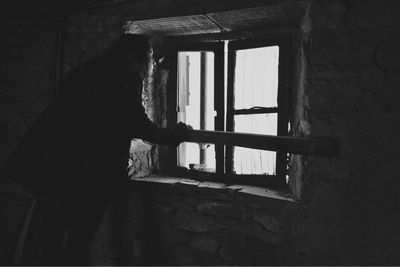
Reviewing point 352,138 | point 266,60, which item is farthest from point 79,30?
point 352,138

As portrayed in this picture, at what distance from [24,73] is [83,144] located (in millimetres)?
1611

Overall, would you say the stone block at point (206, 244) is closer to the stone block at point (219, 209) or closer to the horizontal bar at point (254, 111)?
the stone block at point (219, 209)

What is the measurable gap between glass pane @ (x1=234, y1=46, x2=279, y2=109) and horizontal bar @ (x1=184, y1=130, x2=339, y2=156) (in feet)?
2.71

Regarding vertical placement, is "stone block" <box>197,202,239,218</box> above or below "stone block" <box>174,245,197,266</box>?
above

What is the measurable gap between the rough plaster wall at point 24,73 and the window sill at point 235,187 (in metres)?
1.20

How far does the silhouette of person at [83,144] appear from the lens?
5.26 feet

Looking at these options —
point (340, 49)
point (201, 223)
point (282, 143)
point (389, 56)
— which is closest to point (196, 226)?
point (201, 223)

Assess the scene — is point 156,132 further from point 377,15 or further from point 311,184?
point 377,15

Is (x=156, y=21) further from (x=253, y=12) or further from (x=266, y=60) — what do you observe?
(x=266, y=60)

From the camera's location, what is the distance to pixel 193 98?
2.68m

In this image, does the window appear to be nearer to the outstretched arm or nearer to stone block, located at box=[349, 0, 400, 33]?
stone block, located at box=[349, 0, 400, 33]

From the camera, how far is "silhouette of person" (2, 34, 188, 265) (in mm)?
1604

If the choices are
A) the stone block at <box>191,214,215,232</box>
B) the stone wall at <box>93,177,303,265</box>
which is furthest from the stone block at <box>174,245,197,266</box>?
the stone block at <box>191,214,215,232</box>

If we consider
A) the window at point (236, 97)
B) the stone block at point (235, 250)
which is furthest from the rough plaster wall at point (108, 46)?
the stone block at point (235, 250)
